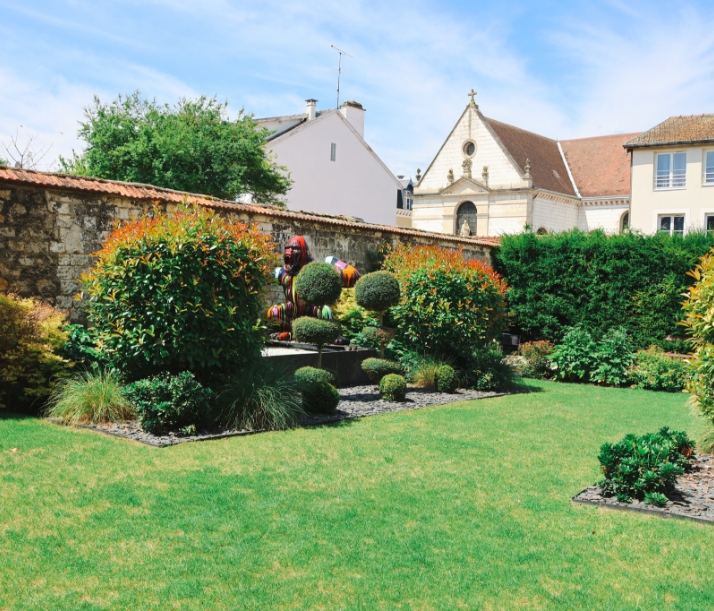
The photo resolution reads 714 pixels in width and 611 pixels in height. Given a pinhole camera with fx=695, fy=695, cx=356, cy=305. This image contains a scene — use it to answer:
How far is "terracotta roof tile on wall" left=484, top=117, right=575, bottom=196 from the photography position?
44.2 m

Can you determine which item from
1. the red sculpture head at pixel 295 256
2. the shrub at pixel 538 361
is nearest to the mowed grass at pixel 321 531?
the red sculpture head at pixel 295 256

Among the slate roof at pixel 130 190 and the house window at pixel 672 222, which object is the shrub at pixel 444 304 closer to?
the slate roof at pixel 130 190

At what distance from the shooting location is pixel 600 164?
4588 centimetres

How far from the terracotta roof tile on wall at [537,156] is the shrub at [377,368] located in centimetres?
3423

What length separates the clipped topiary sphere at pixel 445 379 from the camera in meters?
11.8

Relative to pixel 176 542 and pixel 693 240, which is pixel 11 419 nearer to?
pixel 176 542

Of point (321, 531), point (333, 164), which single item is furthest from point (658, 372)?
point (333, 164)

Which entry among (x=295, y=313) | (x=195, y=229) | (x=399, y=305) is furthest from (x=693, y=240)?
(x=195, y=229)

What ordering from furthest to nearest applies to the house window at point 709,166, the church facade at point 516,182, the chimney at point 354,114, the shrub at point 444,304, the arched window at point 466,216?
1. the arched window at point 466,216
2. the church facade at point 516,182
3. the chimney at point 354,114
4. the house window at point 709,166
5. the shrub at point 444,304

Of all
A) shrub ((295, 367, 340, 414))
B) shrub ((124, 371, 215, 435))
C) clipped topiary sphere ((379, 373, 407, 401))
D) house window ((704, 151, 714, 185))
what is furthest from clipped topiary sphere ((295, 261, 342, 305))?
house window ((704, 151, 714, 185))

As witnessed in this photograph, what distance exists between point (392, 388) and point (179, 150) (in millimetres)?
18641

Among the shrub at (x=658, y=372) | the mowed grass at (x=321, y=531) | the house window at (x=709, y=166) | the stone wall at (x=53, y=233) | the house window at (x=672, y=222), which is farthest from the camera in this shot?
the house window at (x=672, y=222)

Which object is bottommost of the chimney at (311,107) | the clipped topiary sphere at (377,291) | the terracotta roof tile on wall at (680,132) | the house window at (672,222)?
the clipped topiary sphere at (377,291)

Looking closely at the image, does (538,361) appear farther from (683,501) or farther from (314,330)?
(683,501)
